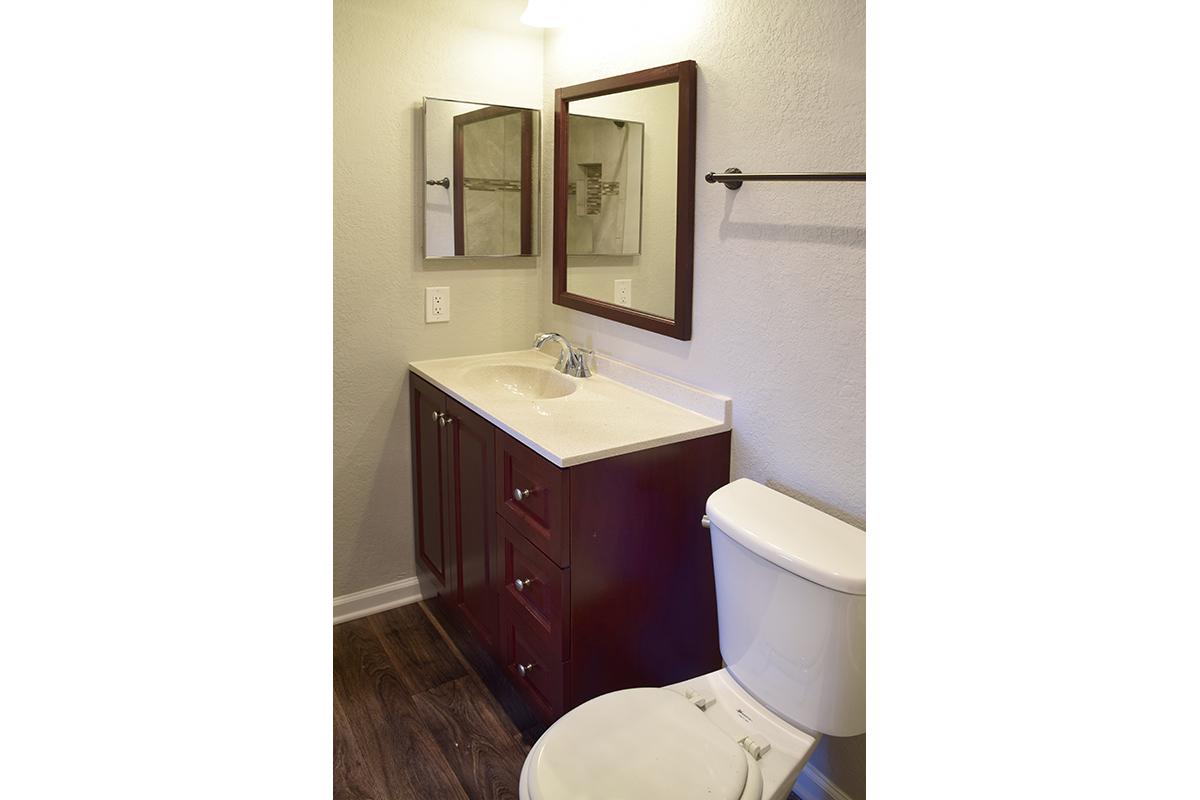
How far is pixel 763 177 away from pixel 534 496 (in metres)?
0.84

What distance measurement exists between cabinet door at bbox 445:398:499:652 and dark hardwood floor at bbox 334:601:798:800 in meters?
0.16

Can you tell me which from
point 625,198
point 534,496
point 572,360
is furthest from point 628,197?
point 534,496

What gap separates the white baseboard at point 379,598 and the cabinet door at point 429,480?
0.12 meters

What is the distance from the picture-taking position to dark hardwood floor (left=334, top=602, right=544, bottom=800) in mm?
1953

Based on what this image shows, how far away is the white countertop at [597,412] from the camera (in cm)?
186

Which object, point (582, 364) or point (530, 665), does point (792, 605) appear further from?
→ point (582, 364)

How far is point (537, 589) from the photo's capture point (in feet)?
6.48

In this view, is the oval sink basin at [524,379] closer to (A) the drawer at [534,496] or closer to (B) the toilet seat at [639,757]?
(A) the drawer at [534,496]

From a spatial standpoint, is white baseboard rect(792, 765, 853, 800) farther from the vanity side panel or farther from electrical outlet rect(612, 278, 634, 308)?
electrical outlet rect(612, 278, 634, 308)

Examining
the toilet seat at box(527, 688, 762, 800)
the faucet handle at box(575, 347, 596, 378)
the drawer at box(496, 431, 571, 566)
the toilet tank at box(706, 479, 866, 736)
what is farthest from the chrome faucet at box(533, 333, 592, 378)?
the toilet seat at box(527, 688, 762, 800)

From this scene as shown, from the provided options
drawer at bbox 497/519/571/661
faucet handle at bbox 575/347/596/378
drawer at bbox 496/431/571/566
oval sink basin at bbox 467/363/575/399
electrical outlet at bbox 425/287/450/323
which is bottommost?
drawer at bbox 497/519/571/661
